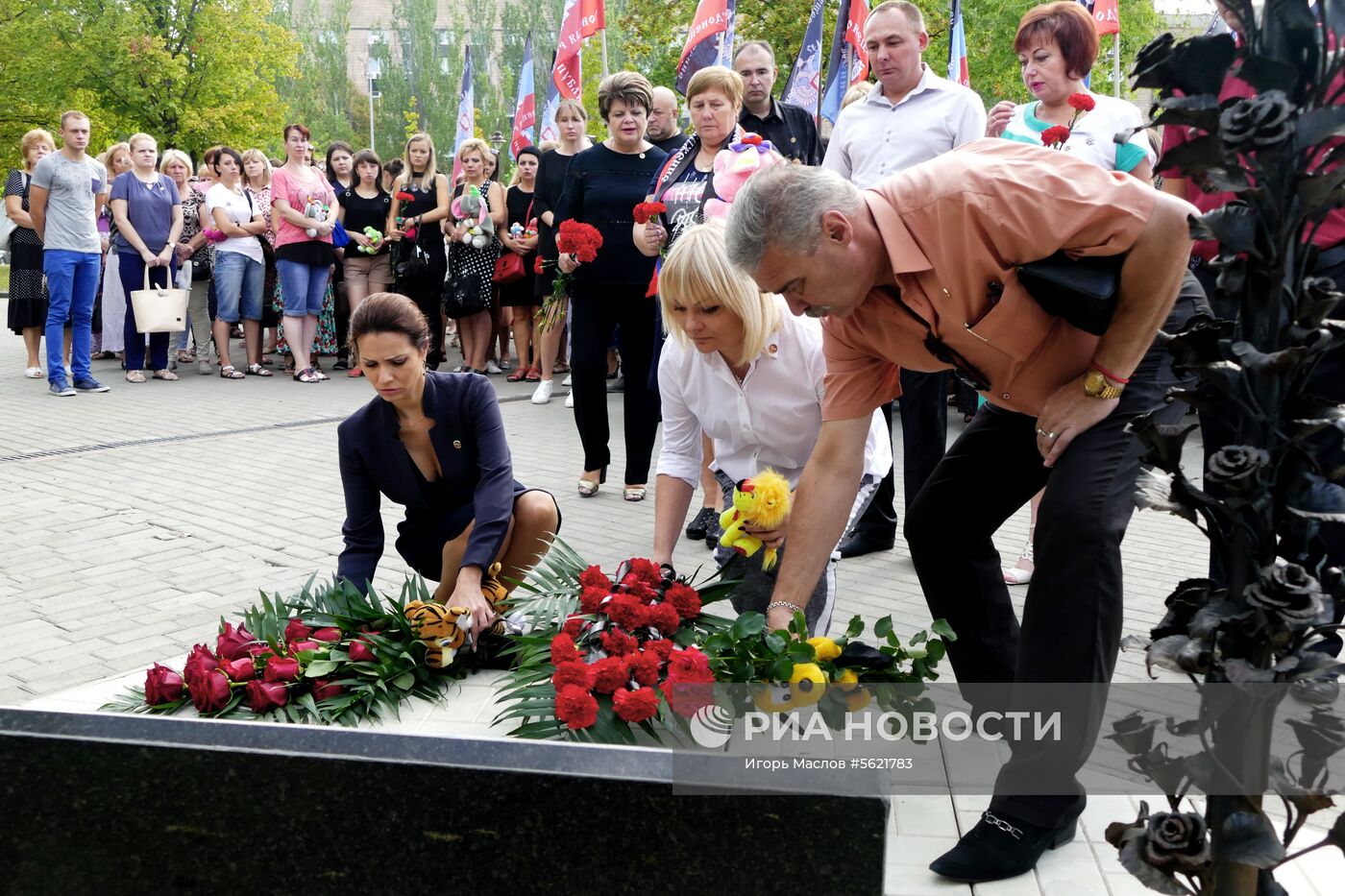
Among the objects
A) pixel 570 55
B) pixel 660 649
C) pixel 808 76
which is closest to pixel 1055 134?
pixel 660 649

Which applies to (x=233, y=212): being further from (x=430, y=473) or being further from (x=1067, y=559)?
(x=1067, y=559)

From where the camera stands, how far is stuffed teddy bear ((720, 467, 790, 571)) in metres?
3.24

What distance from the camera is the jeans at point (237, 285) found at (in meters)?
11.8

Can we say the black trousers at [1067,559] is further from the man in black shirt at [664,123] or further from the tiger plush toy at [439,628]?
the man in black shirt at [664,123]

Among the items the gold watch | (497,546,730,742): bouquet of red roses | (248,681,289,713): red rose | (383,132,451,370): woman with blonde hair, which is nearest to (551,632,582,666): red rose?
(497,546,730,742): bouquet of red roses

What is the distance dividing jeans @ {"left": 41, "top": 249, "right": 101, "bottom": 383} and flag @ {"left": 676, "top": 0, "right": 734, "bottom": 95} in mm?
5124

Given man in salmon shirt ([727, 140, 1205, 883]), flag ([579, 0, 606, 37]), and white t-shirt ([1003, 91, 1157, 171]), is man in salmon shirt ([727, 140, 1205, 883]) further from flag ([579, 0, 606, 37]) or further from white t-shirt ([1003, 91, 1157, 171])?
flag ([579, 0, 606, 37])

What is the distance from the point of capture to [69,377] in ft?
36.9

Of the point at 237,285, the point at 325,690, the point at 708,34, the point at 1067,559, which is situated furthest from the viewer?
the point at 237,285

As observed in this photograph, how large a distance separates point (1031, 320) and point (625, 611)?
51.0 inches

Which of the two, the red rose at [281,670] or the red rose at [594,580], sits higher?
the red rose at [594,580]

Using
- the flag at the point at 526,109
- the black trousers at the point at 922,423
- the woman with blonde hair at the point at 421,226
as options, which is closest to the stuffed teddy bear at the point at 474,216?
the woman with blonde hair at the point at 421,226

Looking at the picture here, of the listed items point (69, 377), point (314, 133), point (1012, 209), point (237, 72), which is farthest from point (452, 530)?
point (314, 133)

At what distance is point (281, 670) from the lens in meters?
3.36
